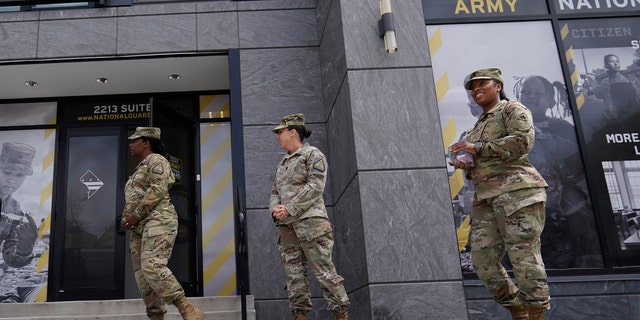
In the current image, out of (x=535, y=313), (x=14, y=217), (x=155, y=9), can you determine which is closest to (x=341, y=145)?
(x=535, y=313)

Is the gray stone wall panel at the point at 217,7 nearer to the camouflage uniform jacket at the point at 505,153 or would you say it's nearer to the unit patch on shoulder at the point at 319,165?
the unit patch on shoulder at the point at 319,165

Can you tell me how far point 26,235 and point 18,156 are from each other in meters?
1.23

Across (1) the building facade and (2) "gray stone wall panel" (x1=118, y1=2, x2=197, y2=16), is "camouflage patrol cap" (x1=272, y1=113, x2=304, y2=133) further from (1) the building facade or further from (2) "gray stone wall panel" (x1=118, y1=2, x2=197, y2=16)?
(2) "gray stone wall panel" (x1=118, y1=2, x2=197, y2=16)

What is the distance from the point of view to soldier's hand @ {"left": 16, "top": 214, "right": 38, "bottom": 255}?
25.7 ft

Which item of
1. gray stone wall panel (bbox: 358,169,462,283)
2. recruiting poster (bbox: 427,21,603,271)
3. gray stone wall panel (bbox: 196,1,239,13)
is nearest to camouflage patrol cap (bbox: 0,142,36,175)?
gray stone wall panel (bbox: 196,1,239,13)

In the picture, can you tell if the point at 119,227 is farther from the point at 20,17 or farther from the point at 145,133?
the point at 145,133

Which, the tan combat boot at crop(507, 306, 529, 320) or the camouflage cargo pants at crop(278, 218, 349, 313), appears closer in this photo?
the tan combat boot at crop(507, 306, 529, 320)

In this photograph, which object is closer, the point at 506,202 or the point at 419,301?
the point at 506,202

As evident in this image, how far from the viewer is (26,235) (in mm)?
7891

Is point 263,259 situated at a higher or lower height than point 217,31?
lower

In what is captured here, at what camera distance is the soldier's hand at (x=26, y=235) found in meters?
7.84

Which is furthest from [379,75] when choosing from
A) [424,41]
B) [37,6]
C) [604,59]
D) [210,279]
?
[37,6]

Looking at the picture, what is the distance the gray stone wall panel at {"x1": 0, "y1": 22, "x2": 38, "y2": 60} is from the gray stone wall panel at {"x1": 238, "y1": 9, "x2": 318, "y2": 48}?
8.89 feet

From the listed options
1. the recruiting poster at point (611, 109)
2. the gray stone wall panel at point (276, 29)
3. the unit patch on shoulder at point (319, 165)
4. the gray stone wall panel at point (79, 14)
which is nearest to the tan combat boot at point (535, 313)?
the unit patch on shoulder at point (319, 165)
